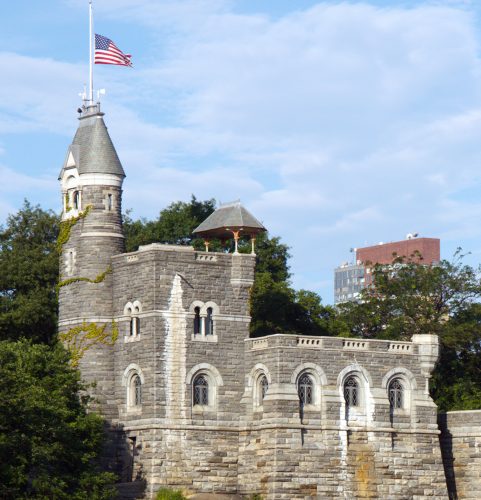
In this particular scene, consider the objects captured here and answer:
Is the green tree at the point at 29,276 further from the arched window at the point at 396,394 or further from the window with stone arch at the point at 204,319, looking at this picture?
the arched window at the point at 396,394

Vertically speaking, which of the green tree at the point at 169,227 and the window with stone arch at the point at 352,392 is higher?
the green tree at the point at 169,227

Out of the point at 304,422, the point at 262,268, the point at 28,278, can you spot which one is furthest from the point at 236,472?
the point at 262,268

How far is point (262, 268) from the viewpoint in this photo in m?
90.6

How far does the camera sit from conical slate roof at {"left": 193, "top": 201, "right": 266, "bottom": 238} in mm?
71562

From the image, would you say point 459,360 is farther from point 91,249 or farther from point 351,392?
point 91,249

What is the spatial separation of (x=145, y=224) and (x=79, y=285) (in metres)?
20.6

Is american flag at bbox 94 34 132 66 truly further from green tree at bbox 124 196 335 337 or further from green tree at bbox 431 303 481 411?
green tree at bbox 431 303 481 411

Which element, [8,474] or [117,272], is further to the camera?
[117,272]

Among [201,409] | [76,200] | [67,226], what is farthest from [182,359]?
[76,200]

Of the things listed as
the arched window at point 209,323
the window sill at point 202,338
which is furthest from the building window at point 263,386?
the arched window at point 209,323

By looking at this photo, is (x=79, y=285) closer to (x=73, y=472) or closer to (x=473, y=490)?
(x=73, y=472)

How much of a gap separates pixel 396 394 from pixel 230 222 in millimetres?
10806

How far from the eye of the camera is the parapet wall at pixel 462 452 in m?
72.2

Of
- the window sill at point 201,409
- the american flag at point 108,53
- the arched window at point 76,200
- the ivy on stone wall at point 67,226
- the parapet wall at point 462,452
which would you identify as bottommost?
the parapet wall at point 462,452
